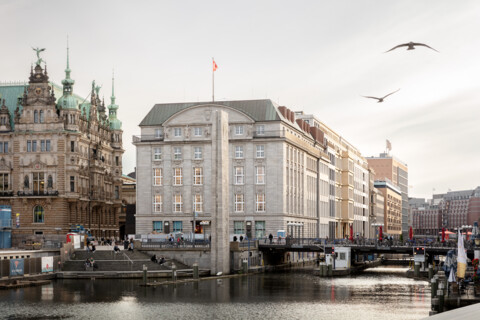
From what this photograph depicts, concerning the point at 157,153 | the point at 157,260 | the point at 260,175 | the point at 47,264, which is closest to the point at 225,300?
the point at 47,264

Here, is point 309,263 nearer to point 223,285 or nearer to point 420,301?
point 223,285

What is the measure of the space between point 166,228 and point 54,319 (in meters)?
73.5

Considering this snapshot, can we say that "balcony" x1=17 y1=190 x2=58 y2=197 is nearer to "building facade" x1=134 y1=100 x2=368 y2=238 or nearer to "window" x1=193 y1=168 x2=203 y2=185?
"building facade" x1=134 y1=100 x2=368 y2=238

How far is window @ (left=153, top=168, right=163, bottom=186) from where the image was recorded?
13762 centimetres

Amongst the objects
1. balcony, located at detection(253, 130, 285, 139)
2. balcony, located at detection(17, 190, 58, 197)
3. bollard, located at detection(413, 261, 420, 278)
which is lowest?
bollard, located at detection(413, 261, 420, 278)

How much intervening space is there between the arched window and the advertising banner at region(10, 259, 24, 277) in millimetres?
52111

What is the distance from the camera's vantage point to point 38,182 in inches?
5650

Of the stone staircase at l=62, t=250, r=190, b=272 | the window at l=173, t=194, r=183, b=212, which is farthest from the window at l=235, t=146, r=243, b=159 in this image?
the stone staircase at l=62, t=250, r=190, b=272

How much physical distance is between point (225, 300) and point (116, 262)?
3265 centimetres

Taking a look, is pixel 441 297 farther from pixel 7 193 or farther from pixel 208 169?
pixel 7 193

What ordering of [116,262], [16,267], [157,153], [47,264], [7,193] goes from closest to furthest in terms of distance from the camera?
[16,267]
[47,264]
[116,262]
[157,153]
[7,193]

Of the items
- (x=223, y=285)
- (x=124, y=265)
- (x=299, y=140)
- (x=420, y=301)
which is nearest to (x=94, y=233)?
(x=299, y=140)

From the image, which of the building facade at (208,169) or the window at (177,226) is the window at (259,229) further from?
the window at (177,226)

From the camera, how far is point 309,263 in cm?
15325
